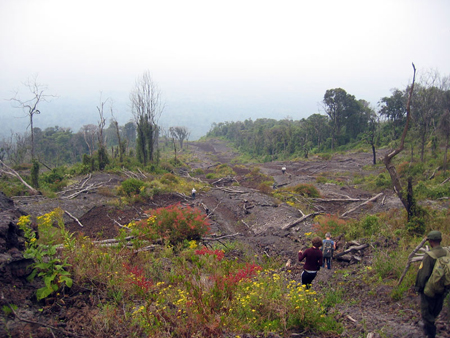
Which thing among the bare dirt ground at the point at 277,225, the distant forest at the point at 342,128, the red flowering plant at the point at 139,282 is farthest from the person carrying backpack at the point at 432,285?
the distant forest at the point at 342,128

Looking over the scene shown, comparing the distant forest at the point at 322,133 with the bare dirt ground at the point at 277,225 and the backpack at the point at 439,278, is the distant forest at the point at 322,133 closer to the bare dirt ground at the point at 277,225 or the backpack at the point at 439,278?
the bare dirt ground at the point at 277,225

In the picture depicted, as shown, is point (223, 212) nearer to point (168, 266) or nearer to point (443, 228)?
point (168, 266)

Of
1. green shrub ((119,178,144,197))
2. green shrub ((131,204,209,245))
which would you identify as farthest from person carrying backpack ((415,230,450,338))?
green shrub ((119,178,144,197))

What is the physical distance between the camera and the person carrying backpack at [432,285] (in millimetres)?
3566

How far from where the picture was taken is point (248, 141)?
65.1 metres

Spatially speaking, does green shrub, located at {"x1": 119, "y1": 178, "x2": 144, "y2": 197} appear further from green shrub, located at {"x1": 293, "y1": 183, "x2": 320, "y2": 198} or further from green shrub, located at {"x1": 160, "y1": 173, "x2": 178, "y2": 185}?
green shrub, located at {"x1": 293, "y1": 183, "x2": 320, "y2": 198}

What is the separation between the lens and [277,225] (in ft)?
37.6

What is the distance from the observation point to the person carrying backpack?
3.57m

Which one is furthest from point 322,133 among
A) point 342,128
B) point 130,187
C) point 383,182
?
point 130,187

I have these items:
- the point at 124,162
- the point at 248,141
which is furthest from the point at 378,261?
the point at 248,141

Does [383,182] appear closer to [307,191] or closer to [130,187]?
[307,191]

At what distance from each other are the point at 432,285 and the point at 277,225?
26.0 feet

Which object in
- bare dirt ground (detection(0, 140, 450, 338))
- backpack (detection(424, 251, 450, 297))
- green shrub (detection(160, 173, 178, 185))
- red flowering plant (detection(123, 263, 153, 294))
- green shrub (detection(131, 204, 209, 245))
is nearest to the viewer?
backpack (detection(424, 251, 450, 297))

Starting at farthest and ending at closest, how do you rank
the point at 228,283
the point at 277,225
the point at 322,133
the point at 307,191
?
1. the point at 322,133
2. the point at 307,191
3. the point at 277,225
4. the point at 228,283
